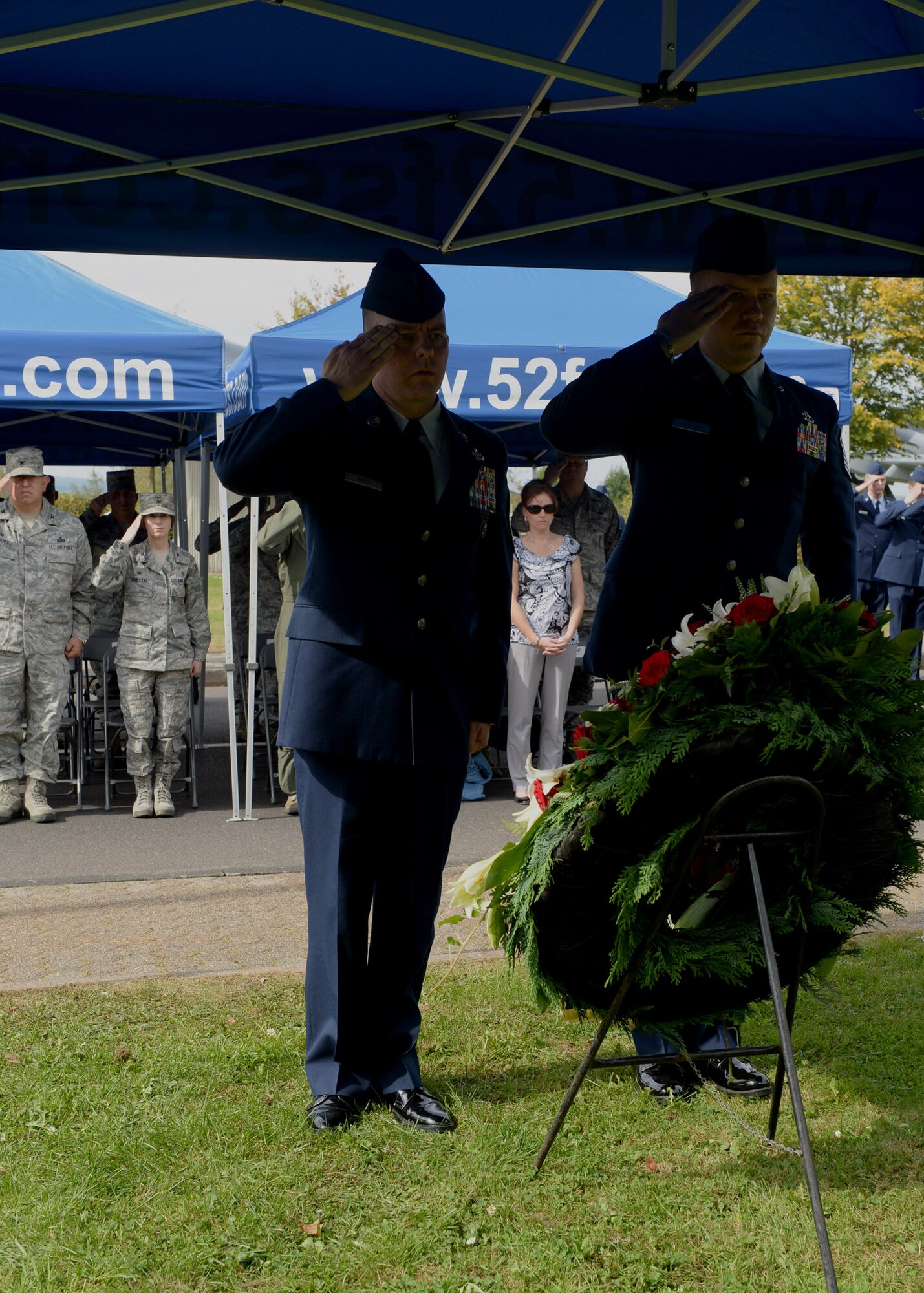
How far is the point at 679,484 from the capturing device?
11.9ft

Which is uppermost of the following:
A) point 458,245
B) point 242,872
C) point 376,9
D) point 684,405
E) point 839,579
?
point 376,9

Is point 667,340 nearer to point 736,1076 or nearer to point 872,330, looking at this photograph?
point 736,1076

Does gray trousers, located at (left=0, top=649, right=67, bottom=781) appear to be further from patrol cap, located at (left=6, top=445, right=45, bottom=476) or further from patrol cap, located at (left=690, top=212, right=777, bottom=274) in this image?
patrol cap, located at (left=690, top=212, right=777, bottom=274)

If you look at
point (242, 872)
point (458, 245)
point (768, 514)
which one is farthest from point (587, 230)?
point (242, 872)

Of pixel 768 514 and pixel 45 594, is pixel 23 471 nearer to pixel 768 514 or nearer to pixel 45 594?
pixel 45 594

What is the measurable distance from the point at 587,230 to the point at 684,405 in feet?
4.86

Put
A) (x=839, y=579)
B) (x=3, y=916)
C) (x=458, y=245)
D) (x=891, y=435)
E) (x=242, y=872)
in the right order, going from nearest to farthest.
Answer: (x=839, y=579) < (x=458, y=245) < (x=3, y=916) < (x=242, y=872) < (x=891, y=435)

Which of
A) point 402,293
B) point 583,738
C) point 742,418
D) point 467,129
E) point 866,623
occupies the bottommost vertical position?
point 583,738

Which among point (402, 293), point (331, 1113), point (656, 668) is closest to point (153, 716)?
point (331, 1113)

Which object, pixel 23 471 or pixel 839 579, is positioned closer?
pixel 839 579

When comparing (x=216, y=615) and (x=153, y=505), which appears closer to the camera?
(x=153, y=505)

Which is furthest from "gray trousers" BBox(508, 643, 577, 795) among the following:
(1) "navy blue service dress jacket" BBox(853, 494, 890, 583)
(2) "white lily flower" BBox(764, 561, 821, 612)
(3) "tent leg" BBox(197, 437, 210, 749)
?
(1) "navy blue service dress jacket" BBox(853, 494, 890, 583)

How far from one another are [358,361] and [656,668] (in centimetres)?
112

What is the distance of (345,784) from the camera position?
3.52m
